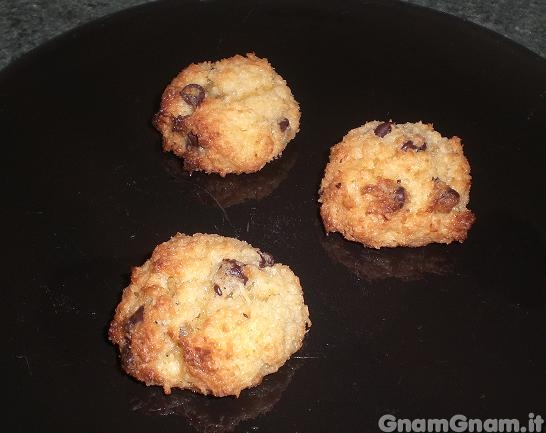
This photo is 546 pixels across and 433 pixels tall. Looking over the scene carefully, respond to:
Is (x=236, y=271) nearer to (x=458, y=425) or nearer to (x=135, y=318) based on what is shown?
(x=135, y=318)

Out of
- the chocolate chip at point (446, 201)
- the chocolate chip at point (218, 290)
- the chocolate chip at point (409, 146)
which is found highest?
the chocolate chip at point (409, 146)

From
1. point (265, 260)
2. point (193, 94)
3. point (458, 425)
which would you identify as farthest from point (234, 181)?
point (458, 425)

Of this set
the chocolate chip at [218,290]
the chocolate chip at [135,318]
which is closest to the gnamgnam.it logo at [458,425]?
the chocolate chip at [218,290]

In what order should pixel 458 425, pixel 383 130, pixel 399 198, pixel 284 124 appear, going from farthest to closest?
pixel 284 124, pixel 383 130, pixel 399 198, pixel 458 425

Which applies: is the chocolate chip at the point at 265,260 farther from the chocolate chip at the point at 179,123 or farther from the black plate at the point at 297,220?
the chocolate chip at the point at 179,123

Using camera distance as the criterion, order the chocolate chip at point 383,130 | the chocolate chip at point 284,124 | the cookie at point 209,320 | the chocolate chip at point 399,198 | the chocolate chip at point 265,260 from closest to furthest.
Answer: the cookie at point 209,320, the chocolate chip at point 265,260, the chocolate chip at point 399,198, the chocolate chip at point 383,130, the chocolate chip at point 284,124

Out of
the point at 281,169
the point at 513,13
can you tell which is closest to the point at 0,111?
the point at 281,169

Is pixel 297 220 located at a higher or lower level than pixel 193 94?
lower
